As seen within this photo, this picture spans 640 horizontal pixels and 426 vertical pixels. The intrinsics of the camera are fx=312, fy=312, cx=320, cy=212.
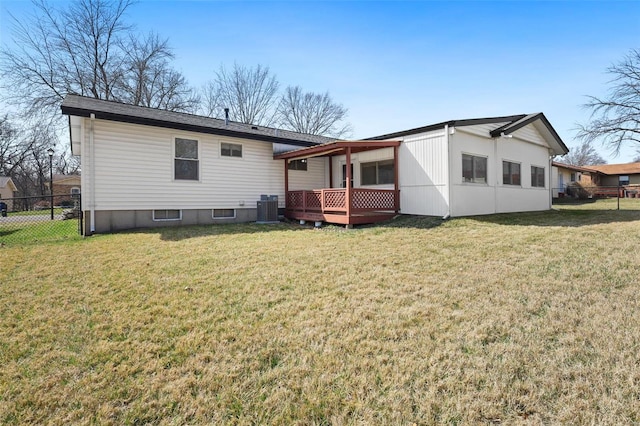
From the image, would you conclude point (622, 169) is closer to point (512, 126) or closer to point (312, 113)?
point (512, 126)

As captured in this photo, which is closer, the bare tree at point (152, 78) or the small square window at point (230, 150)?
the small square window at point (230, 150)

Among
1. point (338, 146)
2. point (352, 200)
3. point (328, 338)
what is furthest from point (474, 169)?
point (328, 338)

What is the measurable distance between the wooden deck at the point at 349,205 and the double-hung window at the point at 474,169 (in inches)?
88.1

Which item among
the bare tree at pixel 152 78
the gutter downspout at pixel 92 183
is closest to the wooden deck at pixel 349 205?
the gutter downspout at pixel 92 183

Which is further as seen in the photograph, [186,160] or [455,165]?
[186,160]

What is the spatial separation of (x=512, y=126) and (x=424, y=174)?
12.4 feet

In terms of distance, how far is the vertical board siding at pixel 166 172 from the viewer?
359 inches

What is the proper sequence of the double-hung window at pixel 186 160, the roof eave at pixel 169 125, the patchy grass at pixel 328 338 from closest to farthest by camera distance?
the patchy grass at pixel 328 338 < the roof eave at pixel 169 125 < the double-hung window at pixel 186 160

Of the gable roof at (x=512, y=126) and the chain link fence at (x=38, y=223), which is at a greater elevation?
the gable roof at (x=512, y=126)

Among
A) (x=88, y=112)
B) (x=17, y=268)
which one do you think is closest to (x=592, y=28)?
(x=88, y=112)

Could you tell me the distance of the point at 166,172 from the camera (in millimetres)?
10078

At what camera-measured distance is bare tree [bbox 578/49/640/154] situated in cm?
1950

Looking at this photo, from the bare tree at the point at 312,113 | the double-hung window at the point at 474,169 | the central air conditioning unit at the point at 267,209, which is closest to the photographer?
the double-hung window at the point at 474,169

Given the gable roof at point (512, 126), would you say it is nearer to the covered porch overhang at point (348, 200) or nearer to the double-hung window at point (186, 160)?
the covered porch overhang at point (348, 200)
